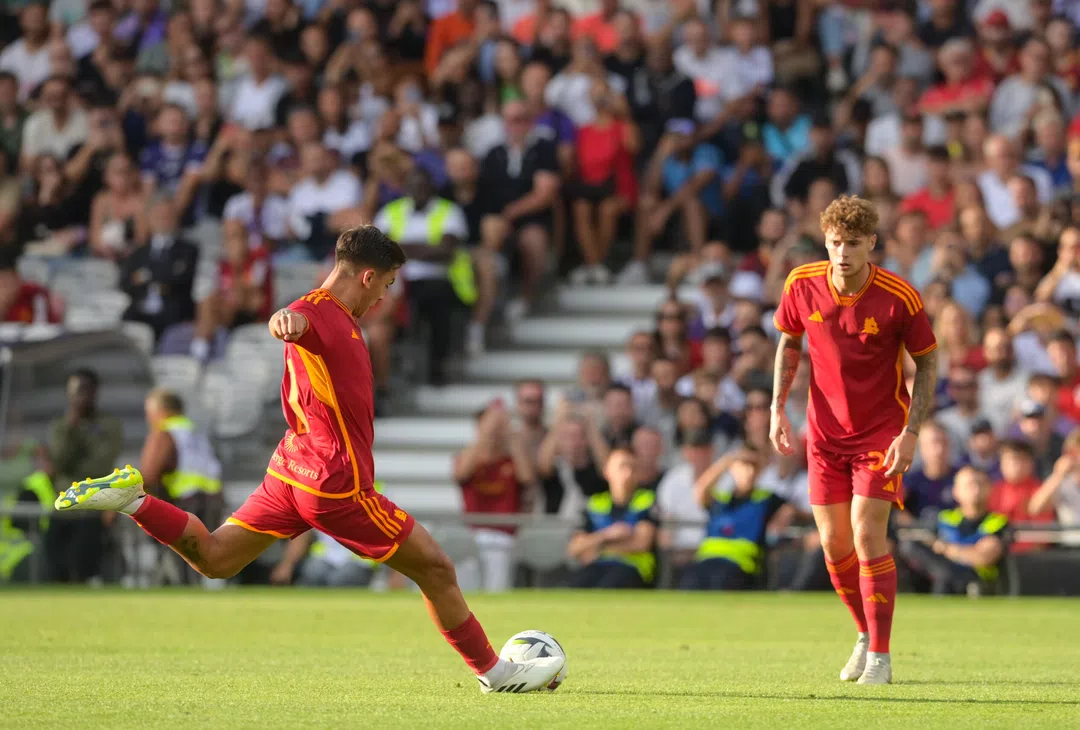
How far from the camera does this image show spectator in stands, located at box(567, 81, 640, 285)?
21047mm

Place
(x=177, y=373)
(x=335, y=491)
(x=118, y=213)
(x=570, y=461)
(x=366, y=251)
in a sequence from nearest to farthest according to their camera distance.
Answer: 1. (x=335, y=491)
2. (x=366, y=251)
3. (x=570, y=461)
4. (x=177, y=373)
5. (x=118, y=213)

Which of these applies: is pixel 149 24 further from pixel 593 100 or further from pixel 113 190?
pixel 593 100

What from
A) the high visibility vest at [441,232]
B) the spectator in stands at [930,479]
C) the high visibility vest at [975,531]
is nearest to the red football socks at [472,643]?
the high visibility vest at [975,531]

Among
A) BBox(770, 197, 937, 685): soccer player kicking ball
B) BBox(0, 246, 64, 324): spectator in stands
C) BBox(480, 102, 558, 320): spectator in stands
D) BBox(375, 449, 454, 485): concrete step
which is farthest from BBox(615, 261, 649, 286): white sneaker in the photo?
BBox(770, 197, 937, 685): soccer player kicking ball

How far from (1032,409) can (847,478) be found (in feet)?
26.4

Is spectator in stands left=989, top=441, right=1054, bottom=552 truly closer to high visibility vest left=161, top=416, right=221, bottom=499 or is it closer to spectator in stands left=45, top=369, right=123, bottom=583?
high visibility vest left=161, top=416, right=221, bottom=499

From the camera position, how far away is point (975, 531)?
15.7 meters

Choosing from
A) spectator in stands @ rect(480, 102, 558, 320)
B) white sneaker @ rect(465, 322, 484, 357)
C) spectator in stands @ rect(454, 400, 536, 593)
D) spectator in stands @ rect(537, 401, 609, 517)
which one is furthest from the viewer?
white sneaker @ rect(465, 322, 484, 357)

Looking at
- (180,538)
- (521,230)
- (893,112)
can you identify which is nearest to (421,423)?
(521,230)

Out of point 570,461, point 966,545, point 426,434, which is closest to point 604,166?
point 426,434

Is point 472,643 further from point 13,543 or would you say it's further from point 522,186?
point 522,186

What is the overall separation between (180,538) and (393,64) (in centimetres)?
1633

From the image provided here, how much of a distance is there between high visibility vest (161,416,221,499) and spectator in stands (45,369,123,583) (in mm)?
724

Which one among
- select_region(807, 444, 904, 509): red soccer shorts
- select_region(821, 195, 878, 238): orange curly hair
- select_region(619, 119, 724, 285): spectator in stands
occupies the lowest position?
select_region(807, 444, 904, 509): red soccer shorts
